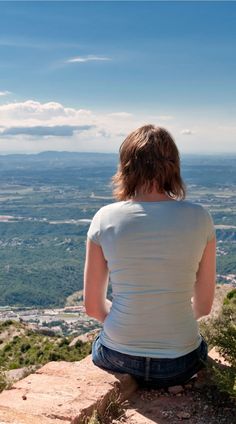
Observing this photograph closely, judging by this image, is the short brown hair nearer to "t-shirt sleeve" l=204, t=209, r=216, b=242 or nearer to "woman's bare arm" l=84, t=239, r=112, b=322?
"t-shirt sleeve" l=204, t=209, r=216, b=242

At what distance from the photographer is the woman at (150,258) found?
3.45 metres

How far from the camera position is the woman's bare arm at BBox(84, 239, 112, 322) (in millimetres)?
3610

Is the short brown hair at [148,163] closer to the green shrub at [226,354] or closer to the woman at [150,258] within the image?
the woman at [150,258]

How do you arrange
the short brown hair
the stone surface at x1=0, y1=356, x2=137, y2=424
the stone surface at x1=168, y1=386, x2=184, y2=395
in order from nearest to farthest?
the stone surface at x1=0, y1=356, x2=137, y2=424, the short brown hair, the stone surface at x1=168, y1=386, x2=184, y2=395

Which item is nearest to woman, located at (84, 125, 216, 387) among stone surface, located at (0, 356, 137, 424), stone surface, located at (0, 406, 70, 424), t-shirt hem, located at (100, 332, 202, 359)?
t-shirt hem, located at (100, 332, 202, 359)

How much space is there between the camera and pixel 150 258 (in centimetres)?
346

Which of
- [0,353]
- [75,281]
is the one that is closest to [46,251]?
[75,281]

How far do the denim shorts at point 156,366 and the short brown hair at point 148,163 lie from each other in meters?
1.06

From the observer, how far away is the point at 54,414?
3.08 meters

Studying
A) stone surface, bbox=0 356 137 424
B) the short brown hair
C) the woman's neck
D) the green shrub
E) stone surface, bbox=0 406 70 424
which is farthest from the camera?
the woman's neck

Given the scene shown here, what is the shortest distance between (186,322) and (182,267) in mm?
364

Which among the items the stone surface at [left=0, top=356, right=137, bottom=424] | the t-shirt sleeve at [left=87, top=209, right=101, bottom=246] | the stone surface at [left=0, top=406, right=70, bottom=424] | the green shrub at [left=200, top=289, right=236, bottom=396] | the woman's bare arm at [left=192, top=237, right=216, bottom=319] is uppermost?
the t-shirt sleeve at [left=87, top=209, right=101, bottom=246]

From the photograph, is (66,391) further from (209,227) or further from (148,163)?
(148,163)

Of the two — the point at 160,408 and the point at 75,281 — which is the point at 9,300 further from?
the point at 160,408
